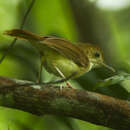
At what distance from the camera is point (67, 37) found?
5348 millimetres

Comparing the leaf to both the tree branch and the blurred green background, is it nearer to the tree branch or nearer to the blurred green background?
A: the blurred green background

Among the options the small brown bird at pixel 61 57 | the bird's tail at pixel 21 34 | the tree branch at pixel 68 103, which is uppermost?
the bird's tail at pixel 21 34

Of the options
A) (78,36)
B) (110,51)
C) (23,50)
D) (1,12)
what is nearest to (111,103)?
(23,50)

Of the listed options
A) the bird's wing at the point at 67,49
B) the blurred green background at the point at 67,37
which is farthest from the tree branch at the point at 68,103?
the bird's wing at the point at 67,49

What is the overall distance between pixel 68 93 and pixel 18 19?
2621 mm

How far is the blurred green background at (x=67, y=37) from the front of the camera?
343cm

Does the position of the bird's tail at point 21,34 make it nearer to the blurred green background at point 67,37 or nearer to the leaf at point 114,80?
the blurred green background at point 67,37

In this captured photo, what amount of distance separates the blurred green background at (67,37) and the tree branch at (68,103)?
0.15 meters

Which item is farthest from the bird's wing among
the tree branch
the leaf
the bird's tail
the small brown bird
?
the leaf

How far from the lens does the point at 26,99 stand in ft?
9.83

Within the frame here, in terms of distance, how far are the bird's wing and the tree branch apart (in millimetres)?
482

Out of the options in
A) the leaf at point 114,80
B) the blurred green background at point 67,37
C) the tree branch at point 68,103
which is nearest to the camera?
the leaf at point 114,80

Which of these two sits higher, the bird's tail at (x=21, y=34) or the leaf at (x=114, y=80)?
the bird's tail at (x=21, y=34)

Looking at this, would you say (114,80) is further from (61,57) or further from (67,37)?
(67,37)
